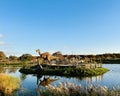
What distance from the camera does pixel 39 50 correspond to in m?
45.1

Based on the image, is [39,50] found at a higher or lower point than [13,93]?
higher

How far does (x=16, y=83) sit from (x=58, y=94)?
4837 millimetres

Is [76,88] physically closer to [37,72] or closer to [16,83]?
[16,83]

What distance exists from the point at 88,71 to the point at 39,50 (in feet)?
48.0

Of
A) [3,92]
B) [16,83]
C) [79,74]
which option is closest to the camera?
[3,92]

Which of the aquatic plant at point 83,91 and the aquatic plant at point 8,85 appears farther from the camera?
the aquatic plant at point 8,85

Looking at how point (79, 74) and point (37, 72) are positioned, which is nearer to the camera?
point (79, 74)

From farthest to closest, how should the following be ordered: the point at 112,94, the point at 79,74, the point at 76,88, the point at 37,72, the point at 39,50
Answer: the point at 39,50 → the point at 37,72 → the point at 79,74 → the point at 76,88 → the point at 112,94

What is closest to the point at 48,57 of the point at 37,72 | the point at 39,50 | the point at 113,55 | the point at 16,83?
the point at 39,50

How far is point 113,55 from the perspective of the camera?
90.6m

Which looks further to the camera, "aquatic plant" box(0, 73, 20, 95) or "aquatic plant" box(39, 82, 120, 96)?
"aquatic plant" box(0, 73, 20, 95)

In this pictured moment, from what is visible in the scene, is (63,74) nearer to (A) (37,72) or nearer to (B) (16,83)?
(A) (37,72)

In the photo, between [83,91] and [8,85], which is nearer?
[83,91]

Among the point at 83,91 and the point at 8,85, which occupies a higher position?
the point at 83,91
